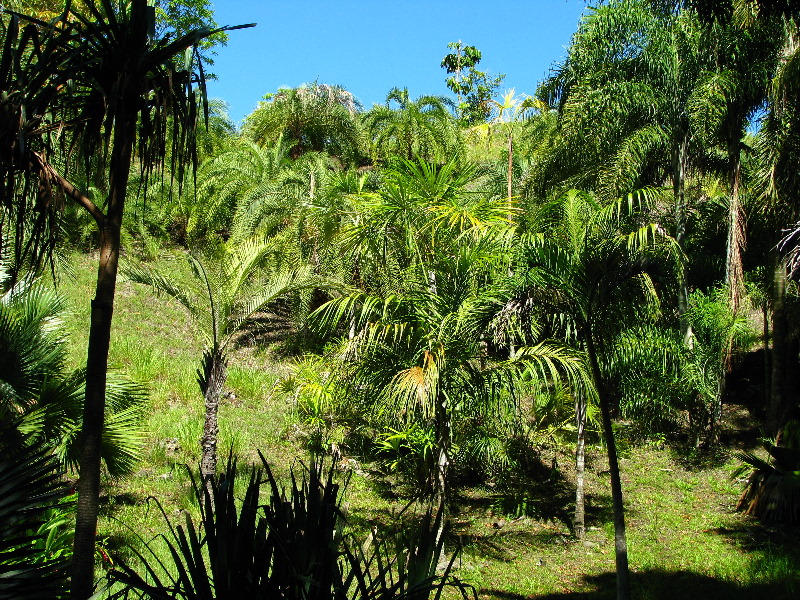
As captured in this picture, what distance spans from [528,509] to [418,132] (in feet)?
39.0

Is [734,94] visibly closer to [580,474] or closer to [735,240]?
[735,240]

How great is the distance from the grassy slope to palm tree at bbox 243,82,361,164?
9.57 m

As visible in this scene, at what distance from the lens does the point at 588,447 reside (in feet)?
53.1

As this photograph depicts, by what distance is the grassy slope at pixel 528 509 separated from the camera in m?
9.29

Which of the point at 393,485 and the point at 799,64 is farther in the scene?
the point at 393,485

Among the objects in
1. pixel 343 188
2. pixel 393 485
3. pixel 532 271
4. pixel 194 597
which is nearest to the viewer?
pixel 194 597

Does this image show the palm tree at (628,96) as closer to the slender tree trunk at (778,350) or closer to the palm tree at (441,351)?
the slender tree trunk at (778,350)

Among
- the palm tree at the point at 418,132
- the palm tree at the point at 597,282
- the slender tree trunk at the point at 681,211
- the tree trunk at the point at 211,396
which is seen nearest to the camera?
the palm tree at the point at 597,282

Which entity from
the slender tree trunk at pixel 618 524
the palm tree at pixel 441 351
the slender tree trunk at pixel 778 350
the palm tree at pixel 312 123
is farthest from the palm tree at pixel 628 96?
the palm tree at pixel 312 123

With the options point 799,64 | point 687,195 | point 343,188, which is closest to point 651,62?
point 687,195

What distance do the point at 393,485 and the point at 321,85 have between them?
625 inches

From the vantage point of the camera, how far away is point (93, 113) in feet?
14.8

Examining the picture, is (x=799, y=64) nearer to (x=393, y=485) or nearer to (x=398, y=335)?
(x=398, y=335)

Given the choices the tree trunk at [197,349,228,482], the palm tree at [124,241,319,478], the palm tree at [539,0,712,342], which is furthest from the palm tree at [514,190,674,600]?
the palm tree at [539,0,712,342]
